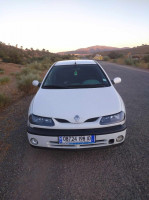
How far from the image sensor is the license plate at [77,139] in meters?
2.32

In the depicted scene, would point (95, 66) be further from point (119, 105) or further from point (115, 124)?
point (115, 124)

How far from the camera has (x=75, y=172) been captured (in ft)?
7.88

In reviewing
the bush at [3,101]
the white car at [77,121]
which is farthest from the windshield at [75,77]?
the bush at [3,101]

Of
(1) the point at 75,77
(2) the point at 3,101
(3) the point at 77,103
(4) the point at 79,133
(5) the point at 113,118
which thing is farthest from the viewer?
(2) the point at 3,101

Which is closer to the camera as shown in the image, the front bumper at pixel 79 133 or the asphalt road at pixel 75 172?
the asphalt road at pixel 75 172

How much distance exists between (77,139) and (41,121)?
0.62 m

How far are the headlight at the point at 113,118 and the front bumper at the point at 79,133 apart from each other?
0.29 feet

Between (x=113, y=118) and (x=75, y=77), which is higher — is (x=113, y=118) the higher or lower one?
the lower one

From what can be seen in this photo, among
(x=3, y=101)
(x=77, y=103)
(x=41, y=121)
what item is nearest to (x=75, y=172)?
(x=41, y=121)

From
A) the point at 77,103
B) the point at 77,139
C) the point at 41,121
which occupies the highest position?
the point at 77,103

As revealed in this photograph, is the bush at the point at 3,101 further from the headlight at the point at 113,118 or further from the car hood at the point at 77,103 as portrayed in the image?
the headlight at the point at 113,118

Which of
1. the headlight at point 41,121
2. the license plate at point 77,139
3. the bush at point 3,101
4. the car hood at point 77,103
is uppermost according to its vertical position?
the car hood at point 77,103

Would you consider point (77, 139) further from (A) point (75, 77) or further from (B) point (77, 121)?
(A) point (75, 77)

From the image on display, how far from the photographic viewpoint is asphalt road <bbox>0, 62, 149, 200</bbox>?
204 centimetres
